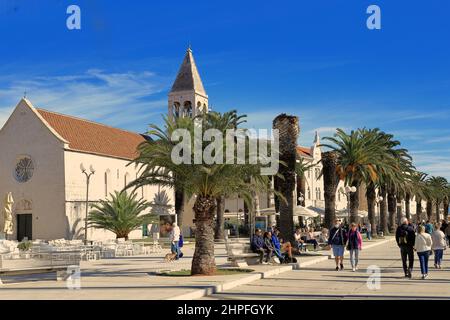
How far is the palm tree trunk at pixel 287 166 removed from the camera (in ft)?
94.0

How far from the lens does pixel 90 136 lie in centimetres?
6238

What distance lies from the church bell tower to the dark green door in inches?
992

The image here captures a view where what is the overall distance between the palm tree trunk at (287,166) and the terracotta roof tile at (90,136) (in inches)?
1269

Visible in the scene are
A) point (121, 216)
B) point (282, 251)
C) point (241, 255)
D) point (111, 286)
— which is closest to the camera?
point (111, 286)

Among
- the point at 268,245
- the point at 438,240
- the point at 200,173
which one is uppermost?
the point at 200,173

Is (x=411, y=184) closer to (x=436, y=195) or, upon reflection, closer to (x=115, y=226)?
(x=436, y=195)

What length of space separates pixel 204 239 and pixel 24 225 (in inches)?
1676

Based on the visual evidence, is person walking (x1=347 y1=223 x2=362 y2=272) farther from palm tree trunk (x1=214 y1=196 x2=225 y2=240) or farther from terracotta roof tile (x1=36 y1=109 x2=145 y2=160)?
terracotta roof tile (x1=36 y1=109 x2=145 y2=160)

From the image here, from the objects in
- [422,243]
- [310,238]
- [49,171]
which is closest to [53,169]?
[49,171]

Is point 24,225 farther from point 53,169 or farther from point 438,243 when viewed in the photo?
point 438,243

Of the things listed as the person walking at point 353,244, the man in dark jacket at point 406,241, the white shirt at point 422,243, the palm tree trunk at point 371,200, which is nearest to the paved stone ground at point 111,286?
the person walking at point 353,244

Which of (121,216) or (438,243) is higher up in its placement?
(121,216)

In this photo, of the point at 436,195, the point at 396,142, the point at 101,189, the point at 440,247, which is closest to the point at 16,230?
the point at 101,189
